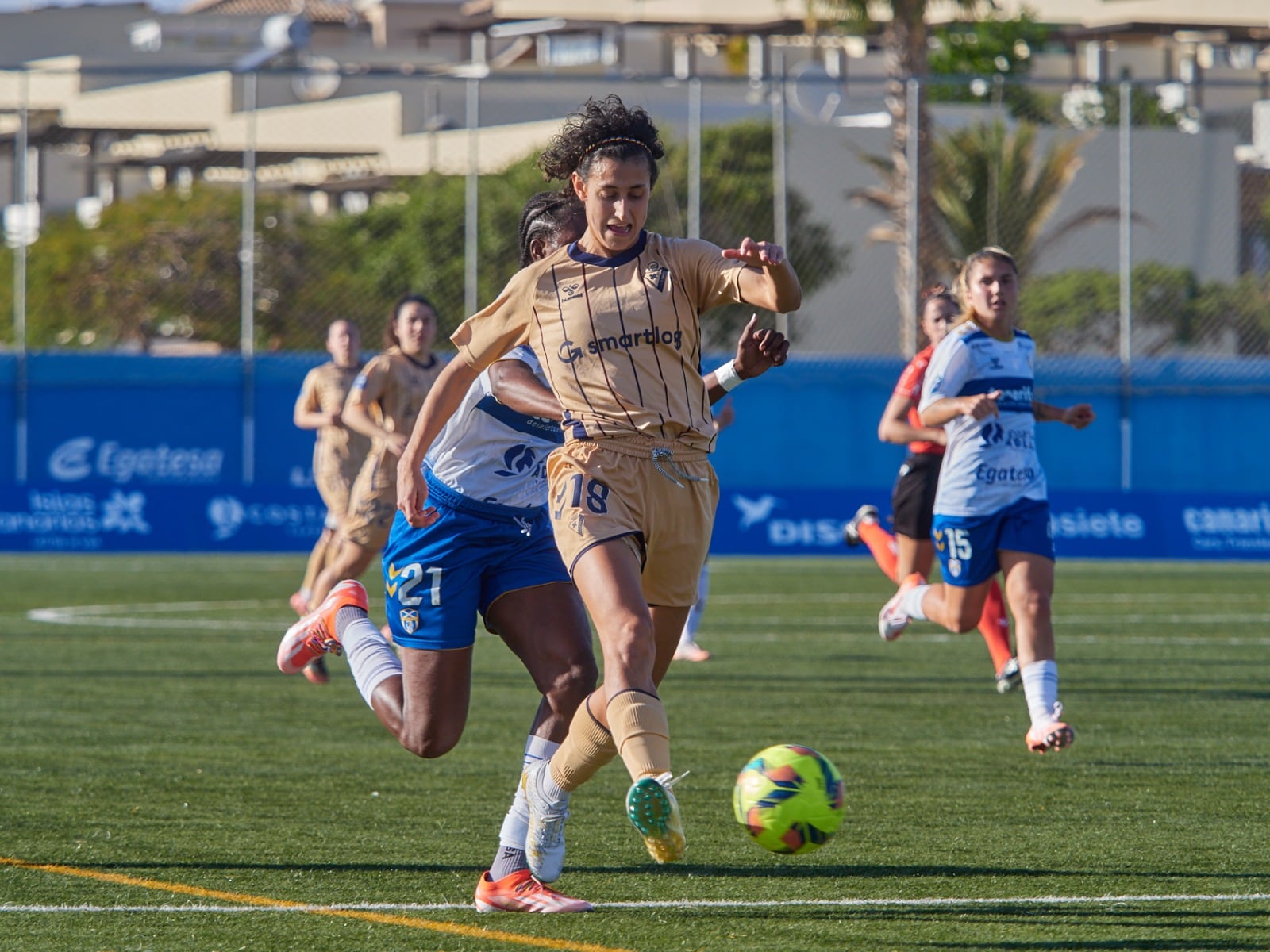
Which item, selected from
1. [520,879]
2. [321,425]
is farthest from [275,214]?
[520,879]

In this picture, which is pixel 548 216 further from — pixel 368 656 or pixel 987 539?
pixel 987 539

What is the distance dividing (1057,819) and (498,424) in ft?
8.70

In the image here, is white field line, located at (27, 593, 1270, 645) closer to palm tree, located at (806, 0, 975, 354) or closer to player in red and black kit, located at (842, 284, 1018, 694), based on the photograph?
player in red and black kit, located at (842, 284, 1018, 694)

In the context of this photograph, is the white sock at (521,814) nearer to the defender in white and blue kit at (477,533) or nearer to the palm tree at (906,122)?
the defender in white and blue kit at (477,533)

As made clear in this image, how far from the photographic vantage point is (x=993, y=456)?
8719mm

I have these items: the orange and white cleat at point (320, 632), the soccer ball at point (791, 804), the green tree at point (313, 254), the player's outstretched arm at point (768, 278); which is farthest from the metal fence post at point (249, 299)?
the soccer ball at point (791, 804)

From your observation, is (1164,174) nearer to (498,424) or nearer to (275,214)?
(275,214)

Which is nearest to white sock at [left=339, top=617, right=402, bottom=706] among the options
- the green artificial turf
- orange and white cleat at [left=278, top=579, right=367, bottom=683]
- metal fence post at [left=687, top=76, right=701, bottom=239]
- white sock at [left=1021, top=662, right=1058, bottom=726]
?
orange and white cleat at [left=278, top=579, right=367, bottom=683]

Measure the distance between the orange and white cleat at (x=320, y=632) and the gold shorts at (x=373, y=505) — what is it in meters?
4.46

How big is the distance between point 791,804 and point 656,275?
147cm

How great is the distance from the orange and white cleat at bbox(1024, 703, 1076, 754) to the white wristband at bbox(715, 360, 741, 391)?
7.63 feet

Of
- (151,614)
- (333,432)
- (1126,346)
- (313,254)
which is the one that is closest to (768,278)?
(333,432)

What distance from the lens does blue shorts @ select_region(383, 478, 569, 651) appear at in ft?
19.9

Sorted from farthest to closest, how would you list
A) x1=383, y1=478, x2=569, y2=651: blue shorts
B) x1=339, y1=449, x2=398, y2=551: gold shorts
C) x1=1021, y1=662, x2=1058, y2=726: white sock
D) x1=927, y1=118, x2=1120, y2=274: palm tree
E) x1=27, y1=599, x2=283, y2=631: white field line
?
1. x1=927, y1=118, x2=1120, y2=274: palm tree
2. x1=27, y1=599, x2=283, y2=631: white field line
3. x1=339, y1=449, x2=398, y2=551: gold shorts
4. x1=1021, y1=662, x2=1058, y2=726: white sock
5. x1=383, y1=478, x2=569, y2=651: blue shorts
